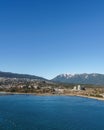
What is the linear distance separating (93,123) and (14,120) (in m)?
21.0

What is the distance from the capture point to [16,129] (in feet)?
220

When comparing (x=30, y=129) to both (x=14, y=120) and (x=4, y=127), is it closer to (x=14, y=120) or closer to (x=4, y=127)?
(x=4, y=127)

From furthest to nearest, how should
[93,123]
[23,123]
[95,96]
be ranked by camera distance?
[95,96] < [93,123] < [23,123]

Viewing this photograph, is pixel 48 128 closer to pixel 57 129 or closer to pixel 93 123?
pixel 57 129

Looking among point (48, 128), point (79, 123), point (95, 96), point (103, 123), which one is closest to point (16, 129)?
point (48, 128)

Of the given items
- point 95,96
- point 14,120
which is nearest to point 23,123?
point 14,120

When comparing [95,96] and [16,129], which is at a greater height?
[95,96]

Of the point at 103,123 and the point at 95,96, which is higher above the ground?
→ the point at 95,96

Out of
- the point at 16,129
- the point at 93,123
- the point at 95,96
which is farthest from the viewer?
the point at 95,96

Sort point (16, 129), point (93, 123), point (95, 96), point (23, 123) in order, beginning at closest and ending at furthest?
point (16, 129)
point (23, 123)
point (93, 123)
point (95, 96)

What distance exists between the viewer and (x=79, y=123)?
77688 mm

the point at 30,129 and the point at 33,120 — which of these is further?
the point at 33,120

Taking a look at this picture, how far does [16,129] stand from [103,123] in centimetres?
2643

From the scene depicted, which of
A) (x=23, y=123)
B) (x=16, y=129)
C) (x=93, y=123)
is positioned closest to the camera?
(x=16, y=129)
